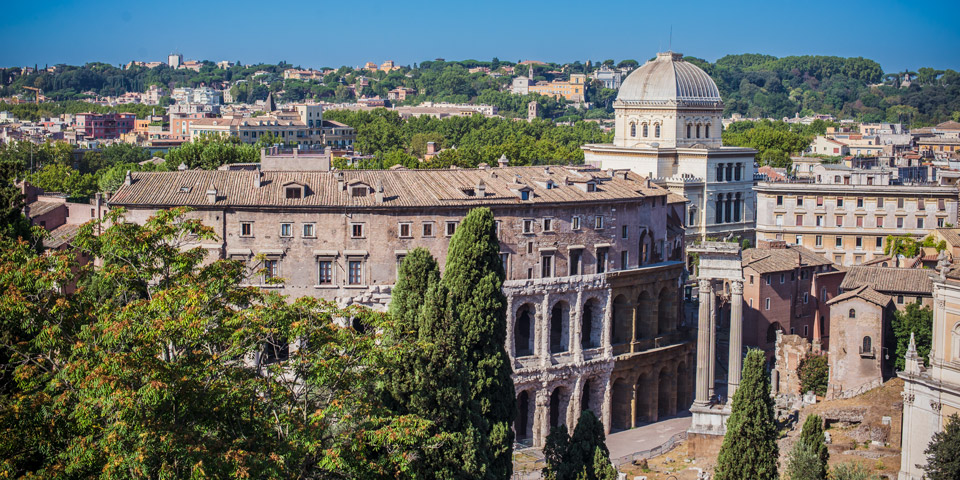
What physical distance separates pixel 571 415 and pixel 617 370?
3787mm

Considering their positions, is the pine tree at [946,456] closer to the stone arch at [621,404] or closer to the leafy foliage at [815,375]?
the leafy foliage at [815,375]

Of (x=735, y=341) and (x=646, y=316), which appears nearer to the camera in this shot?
(x=735, y=341)

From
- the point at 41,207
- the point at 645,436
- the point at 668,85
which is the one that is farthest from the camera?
the point at 668,85

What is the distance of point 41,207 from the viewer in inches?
3329

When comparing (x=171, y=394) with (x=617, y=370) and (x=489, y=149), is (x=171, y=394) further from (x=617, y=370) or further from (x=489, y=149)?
(x=489, y=149)

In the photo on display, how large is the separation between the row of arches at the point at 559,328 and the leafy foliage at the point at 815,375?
483 inches

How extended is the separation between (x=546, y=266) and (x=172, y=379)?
34.8 meters

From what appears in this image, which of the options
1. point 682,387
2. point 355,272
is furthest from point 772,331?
point 355,272

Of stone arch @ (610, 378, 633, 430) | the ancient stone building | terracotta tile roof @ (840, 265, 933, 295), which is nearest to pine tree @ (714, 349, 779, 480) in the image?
the ancient stone building

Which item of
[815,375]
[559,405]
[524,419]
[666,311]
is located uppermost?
[666,311]

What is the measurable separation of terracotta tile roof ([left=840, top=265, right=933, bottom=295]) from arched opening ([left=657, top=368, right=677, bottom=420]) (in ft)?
38.6

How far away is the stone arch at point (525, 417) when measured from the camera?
217 feet

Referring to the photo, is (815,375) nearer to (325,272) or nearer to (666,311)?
(666,311)

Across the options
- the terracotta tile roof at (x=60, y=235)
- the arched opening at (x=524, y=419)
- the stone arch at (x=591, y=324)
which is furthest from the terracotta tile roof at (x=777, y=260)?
the terracotta tile roof at (x=60, y=235)
